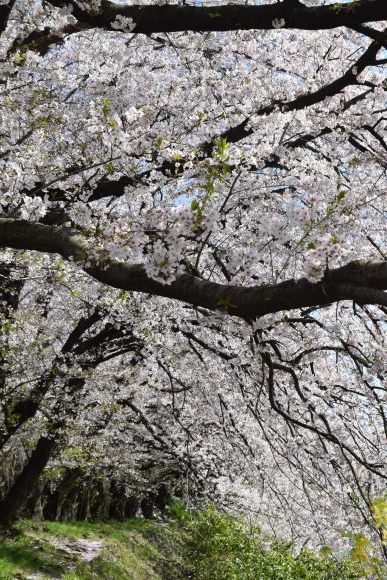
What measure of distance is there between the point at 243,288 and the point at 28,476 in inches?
361

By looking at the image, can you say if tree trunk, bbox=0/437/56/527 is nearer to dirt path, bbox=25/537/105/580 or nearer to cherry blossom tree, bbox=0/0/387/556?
cherry blossom tree, bbox=0/0/387/556

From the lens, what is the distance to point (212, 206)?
19.4 ft

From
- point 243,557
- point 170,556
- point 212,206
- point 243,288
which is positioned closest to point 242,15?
point 243,288

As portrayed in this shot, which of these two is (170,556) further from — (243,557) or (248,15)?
(248,15)

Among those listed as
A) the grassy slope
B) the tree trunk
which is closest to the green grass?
the grassy slope

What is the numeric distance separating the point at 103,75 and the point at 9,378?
5449 mm

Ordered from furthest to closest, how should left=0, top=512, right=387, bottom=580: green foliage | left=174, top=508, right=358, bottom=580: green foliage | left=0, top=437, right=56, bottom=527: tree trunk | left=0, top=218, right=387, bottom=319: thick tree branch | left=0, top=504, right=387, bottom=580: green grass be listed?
left=174, top=508, right=358, bottom=580: green foliage, left=0, top=437, right=56, bottom=527: tree trunk, left=0, top=504, right=387, bottom=580: green grass, left=0, top=512, right=387, bottom=580: green foliage, left=0, top=218, right=387, bottom=319: thick tree branch

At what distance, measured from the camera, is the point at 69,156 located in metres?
6.78

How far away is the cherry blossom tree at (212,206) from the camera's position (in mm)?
3232

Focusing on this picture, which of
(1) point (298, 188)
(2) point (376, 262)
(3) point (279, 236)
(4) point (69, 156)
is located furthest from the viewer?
(1) point (298, 188)

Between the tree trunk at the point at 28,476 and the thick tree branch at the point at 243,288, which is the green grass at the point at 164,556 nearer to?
the tree trunk at the point at 28,476

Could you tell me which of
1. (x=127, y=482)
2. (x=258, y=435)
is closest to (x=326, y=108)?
(x=258, y=435)

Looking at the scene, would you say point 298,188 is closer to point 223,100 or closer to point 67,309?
point 223,100

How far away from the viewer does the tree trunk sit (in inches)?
420
